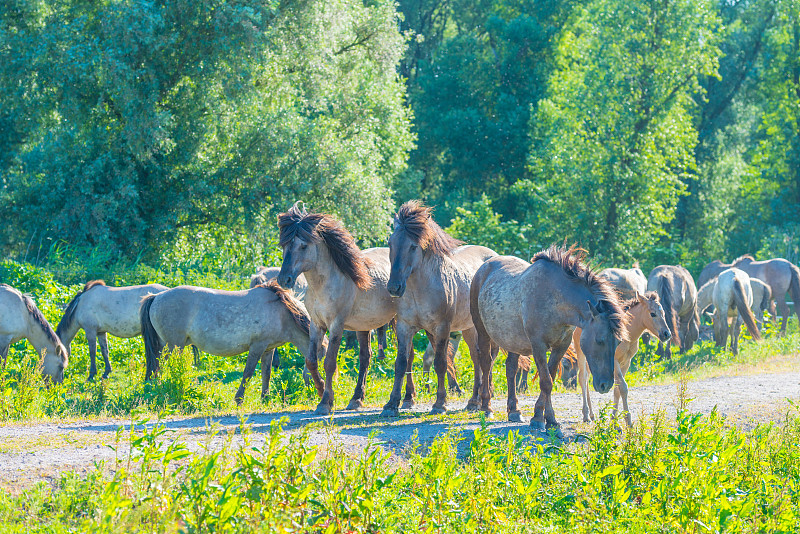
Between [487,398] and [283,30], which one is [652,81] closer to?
[283,30]

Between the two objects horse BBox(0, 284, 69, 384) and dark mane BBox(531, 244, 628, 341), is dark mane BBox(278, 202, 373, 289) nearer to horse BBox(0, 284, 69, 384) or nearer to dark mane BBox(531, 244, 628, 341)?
dark mane BBox(531, 244, 628, 341)

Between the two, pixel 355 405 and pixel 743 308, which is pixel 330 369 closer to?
pixel 355 405

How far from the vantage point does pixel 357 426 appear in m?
8.55

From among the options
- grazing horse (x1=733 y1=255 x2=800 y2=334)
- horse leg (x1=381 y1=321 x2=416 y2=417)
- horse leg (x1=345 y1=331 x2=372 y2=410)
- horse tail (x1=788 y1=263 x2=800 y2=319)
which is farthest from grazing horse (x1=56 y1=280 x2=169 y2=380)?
horse tail (x1=788 y1=263 x2=800 y2=319)

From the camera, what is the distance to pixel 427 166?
42.1 m

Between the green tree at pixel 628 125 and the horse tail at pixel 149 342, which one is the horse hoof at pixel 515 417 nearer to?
the horse tail at pixel 149 342

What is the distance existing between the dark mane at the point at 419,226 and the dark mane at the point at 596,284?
131cm

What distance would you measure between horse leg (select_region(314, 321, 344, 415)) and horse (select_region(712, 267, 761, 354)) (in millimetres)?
11050

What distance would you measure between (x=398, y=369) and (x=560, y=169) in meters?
24.1

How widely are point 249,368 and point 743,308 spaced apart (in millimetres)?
11615

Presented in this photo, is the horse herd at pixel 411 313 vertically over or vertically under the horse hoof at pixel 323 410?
over

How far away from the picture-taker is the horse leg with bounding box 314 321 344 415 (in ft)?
31.2

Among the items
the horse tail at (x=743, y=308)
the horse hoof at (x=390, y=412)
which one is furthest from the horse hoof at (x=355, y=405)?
the horse tail at (x=743, y=308)

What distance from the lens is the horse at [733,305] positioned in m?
17.5
